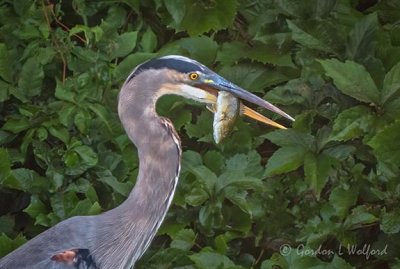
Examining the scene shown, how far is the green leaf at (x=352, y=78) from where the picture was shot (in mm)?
3553

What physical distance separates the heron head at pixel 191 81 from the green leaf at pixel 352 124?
70cm

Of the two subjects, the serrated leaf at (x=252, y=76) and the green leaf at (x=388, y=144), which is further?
the serrated leaf at (x=252, y=76)

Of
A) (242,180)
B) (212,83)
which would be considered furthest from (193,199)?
(212,83)

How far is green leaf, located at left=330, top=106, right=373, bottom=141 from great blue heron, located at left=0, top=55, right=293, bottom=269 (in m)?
0.60

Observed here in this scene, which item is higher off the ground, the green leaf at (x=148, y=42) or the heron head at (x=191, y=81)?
the heron head at (x=191, y=81)

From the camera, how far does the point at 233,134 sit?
12.9 ft

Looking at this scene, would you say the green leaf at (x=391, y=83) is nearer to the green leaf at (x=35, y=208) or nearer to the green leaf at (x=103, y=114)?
the green leaf at (x=103, y=114)

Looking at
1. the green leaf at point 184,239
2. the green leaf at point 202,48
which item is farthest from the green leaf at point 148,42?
the green leaf at point 184,239

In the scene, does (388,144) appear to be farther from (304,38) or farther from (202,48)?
(202,48)

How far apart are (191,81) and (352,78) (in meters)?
0.83

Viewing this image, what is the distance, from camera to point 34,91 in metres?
3.99

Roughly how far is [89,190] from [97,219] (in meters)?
0.71

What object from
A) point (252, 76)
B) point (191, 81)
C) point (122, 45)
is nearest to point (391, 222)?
point (252, 76)

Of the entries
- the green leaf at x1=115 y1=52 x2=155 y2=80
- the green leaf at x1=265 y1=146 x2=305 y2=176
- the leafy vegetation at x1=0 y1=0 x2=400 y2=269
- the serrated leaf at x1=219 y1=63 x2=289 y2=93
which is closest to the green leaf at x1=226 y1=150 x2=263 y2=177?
the leafy vegetation at x1=0 y1=0 x2=400 y2=269
